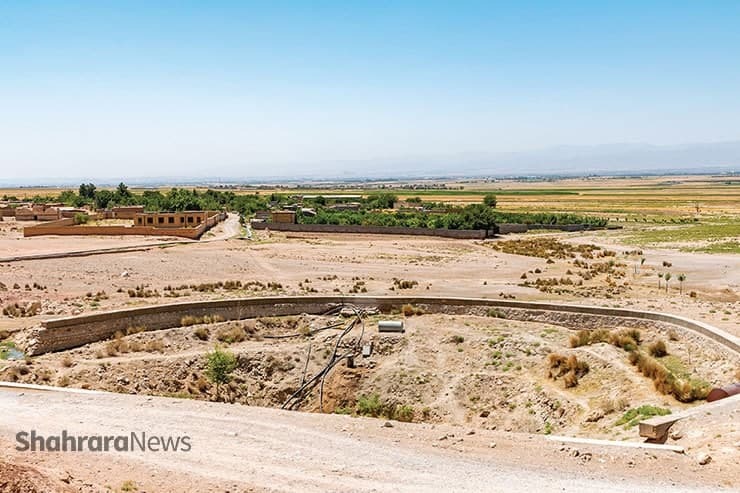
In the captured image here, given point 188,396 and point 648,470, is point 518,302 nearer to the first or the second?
point 188,396

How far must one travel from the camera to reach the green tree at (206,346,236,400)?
1941 centimetres

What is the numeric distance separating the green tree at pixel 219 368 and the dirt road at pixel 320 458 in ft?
18.3

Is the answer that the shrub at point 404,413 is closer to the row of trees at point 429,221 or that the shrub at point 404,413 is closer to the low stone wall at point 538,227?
the row of trees at point 429,221

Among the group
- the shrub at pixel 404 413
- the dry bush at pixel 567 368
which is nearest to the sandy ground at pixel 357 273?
the dry bush at pixel 567 368

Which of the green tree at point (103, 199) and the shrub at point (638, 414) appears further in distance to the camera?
the green tree at point (103, 199)

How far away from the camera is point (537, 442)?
39.4ft

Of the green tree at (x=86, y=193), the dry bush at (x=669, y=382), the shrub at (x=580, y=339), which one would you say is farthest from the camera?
the green tree at (x=86, y=193)

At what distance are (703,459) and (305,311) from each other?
57.0 ft

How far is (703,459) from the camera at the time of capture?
10758 mm

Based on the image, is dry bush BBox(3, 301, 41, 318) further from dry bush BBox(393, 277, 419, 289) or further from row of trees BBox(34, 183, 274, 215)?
row of trees BBox(34, 183, 274, 215)

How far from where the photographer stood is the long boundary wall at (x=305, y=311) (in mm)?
20953

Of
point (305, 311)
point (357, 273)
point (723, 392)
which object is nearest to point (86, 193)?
point (357, 273)

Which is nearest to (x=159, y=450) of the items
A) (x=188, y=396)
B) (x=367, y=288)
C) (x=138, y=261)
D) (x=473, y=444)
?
(x=473, y=444)

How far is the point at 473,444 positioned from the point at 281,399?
9709 millimetres
